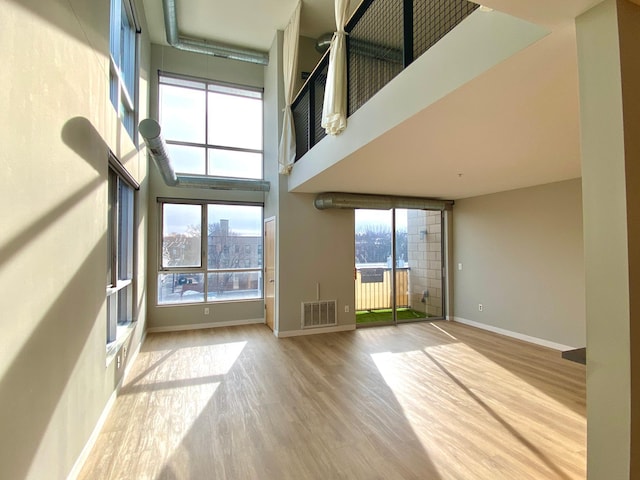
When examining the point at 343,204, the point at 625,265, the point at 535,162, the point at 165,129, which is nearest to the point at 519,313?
the point at 535,162

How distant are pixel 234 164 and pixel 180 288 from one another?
99.5 inches

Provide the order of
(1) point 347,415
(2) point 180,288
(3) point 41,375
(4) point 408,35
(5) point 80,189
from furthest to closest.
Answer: (2) point 180,288 → (1) point 347,415 → (4) point 408,35 → (5) point 80,189 → (3) point 41,375

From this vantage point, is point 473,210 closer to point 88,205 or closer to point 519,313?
point 519,313

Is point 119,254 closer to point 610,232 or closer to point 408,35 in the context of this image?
point 408,35

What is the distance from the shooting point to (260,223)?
6398 mm

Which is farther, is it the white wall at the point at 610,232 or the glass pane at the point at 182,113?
the glass pane at the point at 182,113

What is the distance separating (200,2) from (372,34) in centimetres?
261

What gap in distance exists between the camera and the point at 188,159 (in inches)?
233

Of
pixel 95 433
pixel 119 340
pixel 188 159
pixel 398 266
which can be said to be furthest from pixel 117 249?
pixel 398 266

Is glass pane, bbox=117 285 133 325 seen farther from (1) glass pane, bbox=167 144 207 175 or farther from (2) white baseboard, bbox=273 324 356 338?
(1) glass pane, bbox=167 144 207 175

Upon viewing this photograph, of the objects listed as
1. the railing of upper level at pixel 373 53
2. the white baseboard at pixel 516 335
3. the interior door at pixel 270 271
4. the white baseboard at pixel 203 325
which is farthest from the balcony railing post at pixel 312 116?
the white baseboard at pixel 516 335

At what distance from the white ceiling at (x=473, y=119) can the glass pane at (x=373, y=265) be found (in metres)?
0.81

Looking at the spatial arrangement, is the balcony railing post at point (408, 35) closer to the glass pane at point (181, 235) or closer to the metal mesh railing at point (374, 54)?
the metal mesh railing at point (374, 54)

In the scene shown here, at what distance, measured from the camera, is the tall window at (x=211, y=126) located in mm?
5844
